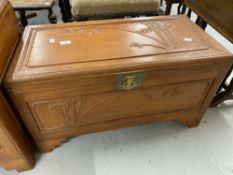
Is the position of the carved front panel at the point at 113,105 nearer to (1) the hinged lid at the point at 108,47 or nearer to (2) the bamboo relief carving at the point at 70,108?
(2) the bamboo relief carving at the point at 70,108

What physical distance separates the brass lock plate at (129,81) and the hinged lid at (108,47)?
4 centimetres

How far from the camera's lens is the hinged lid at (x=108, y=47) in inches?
29.1

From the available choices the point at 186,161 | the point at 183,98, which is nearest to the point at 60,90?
the point at 183,98

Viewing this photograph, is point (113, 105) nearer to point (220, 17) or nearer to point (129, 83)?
point (129, 83)

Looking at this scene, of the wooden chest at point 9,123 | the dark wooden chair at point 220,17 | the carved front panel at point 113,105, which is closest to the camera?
the wooden chest at point 9,123

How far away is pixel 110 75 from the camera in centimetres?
75

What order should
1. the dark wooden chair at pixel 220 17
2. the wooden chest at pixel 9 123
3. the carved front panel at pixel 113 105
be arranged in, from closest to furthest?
the wooden chest at pixel 9 123
the carved front panel at pixel 113 105
the dark wooden chair at pixel 220 17

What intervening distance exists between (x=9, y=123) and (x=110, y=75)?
449 millimetres

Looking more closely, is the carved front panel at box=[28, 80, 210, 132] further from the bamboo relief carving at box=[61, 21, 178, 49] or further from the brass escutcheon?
the bamboo relief carving at box=[61, 21, 178, 49]

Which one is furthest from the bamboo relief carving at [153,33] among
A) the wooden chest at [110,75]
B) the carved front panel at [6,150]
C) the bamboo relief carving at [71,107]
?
the carved front panel at [6,150]

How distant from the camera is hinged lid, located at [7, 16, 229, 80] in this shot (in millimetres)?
739

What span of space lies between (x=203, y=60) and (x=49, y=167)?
0.91 meters

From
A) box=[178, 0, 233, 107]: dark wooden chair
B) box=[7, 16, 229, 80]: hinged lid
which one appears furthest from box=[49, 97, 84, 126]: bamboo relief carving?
box=[178, 0, 233, 107]: dark wooden chair

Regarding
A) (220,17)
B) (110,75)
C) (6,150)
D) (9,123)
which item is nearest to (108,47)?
(110,75)
